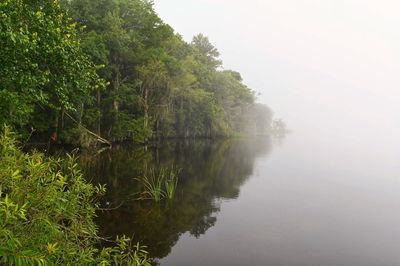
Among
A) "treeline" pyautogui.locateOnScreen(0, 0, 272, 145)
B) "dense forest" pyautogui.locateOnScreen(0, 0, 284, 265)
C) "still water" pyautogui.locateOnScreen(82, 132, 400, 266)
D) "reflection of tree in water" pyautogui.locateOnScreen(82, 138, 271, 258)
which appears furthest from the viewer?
"treeline" pyautogui.locateOnScreen(0, 0, 272, 145)

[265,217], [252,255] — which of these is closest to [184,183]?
[265,217]

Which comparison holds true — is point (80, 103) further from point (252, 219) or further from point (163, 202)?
point (252, 219)

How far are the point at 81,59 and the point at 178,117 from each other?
2024 inches

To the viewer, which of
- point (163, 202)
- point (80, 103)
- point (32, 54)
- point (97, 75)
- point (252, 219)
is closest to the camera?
point (32, 54)

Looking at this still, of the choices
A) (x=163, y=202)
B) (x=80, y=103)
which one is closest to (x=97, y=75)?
(x=163, y=202)

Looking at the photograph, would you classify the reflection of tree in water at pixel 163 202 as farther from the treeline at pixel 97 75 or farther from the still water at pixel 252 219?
the treeline at pixel 97 75

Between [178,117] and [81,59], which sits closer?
[81,59]

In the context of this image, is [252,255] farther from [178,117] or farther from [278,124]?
[278,124]

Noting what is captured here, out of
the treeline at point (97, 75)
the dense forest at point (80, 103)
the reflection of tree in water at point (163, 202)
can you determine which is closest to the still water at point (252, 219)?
the reflection of tree in water at point (163, 202)

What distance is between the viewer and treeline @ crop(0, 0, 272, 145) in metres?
13.7

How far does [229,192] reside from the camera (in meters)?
22.1

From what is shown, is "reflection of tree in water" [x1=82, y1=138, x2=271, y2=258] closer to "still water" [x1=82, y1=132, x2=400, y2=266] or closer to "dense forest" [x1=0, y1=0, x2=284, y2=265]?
"still water" [x1=82, y1=132, x2=400, y2=266]

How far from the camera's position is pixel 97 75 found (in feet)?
53.6

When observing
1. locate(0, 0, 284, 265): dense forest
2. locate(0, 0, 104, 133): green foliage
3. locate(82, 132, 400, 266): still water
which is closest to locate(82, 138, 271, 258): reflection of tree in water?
locate(82, 132, 400, 266): still water
